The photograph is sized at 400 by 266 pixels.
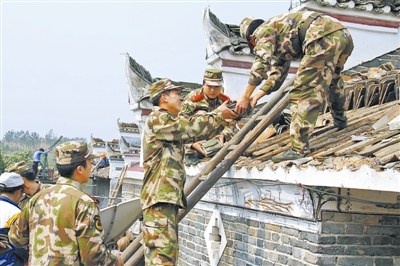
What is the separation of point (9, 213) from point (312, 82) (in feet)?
8.57

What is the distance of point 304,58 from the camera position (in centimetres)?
513

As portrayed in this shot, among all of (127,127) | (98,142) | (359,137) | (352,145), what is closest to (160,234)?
(352,145)

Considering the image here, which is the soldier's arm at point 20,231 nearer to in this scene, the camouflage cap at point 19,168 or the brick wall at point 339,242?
the camouflage cap at point 19,168

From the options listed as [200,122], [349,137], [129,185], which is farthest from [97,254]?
[129,185]

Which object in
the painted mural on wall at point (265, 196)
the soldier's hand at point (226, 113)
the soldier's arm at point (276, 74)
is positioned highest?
the soldier's arm at point (276, 74)

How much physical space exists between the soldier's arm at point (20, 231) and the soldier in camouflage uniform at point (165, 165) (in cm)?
94

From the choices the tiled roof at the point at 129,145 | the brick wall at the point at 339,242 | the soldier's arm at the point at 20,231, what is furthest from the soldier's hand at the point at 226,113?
the tiled roof at the point at 129,145

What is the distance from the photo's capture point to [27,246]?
463 centimetres

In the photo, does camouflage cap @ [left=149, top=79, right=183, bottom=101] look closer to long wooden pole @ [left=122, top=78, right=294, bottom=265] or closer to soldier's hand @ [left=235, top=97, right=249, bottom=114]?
soldier's hand @ [left=235, top=97, right=249, bottom=114]

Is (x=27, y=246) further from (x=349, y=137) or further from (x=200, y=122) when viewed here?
(x=349, y=137)

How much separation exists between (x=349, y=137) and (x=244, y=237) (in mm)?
1542

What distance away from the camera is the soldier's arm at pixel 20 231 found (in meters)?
4.35

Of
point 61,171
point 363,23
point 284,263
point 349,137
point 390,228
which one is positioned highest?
point 363,23

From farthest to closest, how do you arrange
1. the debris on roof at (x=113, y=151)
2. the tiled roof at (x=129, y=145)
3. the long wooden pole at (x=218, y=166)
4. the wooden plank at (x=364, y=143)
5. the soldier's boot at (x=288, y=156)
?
the debris on roof at (x=113, y=151) → the tiled roof at (x=129, y=145) → the long wooden pole at (x=218, y=166) → the soldier's boot at (x=288, y=156) → the wooden plank at (x=364, y=143)
